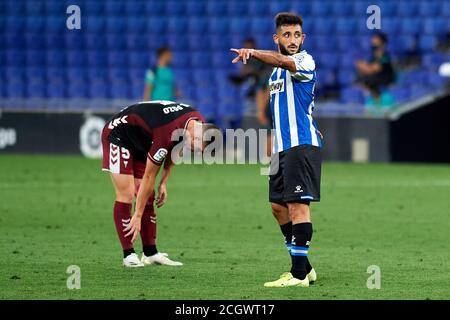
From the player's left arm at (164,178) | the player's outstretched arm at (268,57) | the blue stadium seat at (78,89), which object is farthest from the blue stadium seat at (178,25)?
the player's outstretched arm at (268,57)

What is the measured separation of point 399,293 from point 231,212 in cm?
613

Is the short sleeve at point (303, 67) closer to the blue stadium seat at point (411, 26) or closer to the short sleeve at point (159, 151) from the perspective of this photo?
the short sleeve at point (159, 151)

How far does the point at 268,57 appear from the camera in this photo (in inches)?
302

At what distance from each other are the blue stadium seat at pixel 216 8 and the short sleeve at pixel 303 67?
17.5 meters

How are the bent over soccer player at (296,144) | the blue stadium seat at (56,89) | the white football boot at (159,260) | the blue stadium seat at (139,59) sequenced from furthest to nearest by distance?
the blue stadium seat at (139,59) → the blue stadium seat at (56,89) → the white football boot at (159,260) → the bent over soccer player at (296,144)

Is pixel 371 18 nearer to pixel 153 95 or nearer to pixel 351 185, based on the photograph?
pixel 153 95

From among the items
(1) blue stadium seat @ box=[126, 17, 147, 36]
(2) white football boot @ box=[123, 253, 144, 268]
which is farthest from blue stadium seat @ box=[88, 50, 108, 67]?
(2) white football boot @ box=[123, 253, 144, 268]

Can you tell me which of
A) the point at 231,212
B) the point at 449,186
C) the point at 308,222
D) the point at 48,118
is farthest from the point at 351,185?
the point at 308,222

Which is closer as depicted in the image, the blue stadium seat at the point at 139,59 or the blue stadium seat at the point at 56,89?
the blue stadium seat at the point at 56,89

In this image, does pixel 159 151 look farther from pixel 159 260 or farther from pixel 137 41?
pixel 137 41

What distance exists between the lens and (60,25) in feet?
84.6

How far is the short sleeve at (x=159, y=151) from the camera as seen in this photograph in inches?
343

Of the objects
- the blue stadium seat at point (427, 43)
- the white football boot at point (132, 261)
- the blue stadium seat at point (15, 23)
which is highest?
the blue stadium seat at point (15, 23)

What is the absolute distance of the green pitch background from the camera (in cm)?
815
